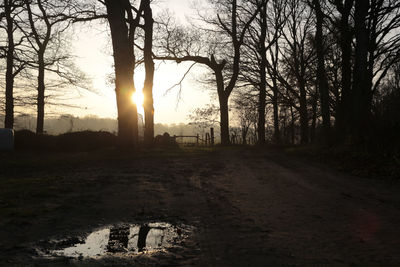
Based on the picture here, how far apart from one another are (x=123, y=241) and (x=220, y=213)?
1.68m

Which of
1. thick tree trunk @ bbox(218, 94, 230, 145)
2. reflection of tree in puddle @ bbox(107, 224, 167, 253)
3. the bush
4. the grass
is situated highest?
thick tree trunk @ bbox(218, 94, 230, 145)

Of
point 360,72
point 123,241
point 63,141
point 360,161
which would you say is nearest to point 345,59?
point 360,72

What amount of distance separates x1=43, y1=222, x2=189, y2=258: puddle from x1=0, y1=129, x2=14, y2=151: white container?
1241 centimetres

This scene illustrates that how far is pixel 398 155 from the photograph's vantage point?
9.51 metres

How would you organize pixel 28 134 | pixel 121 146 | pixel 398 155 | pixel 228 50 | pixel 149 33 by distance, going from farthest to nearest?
pixel 228 50 → pixel 149 33 → pixel 28 134 → pixel 121 146 → pixel 398 155

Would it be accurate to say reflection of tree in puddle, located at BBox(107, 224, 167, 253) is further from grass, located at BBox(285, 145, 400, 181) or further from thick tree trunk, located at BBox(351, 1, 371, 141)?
thick tree trunk, located at BBox(351, 1, 371, 141)

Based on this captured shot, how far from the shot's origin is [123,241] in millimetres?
3854

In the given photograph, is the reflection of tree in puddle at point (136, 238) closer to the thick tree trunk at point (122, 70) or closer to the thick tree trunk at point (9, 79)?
the thick tree trunk at point (122, 70)

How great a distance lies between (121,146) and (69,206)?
8760 millimetres

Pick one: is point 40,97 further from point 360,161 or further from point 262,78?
point 360,161

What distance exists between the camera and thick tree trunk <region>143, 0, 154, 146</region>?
19000 millimetres

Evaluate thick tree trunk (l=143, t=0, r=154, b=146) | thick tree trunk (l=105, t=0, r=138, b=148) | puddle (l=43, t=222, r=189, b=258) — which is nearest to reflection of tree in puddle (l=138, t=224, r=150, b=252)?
puddle (l=43, t=222, r=189, b=258)

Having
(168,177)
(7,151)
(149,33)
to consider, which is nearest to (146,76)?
(149,33)

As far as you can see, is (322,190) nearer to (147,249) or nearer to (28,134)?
(147,249)
